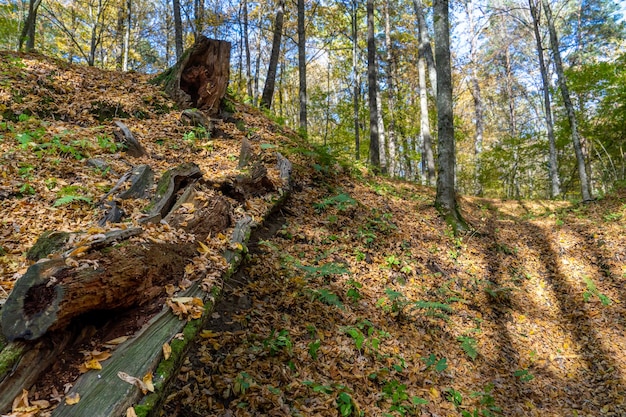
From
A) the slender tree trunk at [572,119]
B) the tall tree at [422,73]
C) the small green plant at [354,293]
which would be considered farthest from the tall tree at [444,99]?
the tall tree at [422,73]

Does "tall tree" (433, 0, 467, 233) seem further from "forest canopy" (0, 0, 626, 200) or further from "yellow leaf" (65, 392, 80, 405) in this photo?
"yellow leaf" (65, 392, 80, 405)

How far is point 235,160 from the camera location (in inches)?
268

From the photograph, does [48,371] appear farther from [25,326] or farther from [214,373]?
[214,373]

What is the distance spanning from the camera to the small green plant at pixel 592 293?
6.42 metres

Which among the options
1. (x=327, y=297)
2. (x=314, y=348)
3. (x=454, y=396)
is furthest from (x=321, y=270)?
(x=454, y=396)

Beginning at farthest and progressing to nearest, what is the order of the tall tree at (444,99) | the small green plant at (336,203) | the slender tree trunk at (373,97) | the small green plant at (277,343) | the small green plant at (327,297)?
the slender tree trunk at (373,97) → the tall tree at (444,99) → the small green plant at (336,203) → the small green plant at (327,297) → the small green plant at (277,343)

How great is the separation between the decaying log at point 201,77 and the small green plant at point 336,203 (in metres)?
3.80

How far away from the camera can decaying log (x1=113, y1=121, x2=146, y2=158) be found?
6156mm

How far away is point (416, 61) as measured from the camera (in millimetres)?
22062

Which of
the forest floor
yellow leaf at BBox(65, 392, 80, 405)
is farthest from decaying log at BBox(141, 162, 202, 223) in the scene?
yellow leaf at BBox(65, 392, 80, 405)

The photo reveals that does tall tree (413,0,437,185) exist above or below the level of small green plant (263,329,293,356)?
above

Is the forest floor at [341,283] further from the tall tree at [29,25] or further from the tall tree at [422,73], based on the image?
the tall tree at [422,73]

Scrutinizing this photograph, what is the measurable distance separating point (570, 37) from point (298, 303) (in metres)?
28.3

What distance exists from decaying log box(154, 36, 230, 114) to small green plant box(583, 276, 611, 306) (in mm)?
8943
